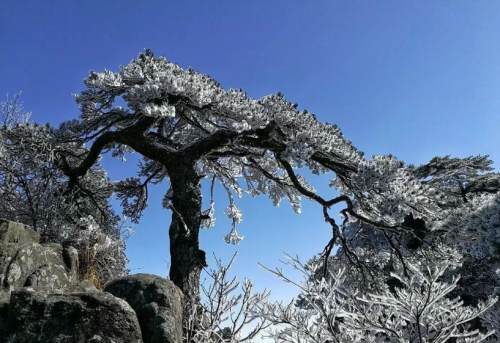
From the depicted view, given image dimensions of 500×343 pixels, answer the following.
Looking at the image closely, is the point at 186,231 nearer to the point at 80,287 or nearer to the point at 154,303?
the point at 80,287

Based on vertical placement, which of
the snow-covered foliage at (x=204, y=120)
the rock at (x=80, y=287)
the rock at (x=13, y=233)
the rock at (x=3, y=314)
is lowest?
the rock at (x=3, y=314)

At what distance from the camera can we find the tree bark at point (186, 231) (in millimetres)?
8227

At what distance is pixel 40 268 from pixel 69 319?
8.10 feet

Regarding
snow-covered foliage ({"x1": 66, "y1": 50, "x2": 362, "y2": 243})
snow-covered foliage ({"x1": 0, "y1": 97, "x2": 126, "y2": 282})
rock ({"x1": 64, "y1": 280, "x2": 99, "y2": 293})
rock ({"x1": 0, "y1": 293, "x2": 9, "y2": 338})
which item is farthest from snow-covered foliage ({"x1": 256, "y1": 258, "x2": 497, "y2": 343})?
snow-covered foliage ({"x1": 0, "y1": 97, "x2": 126, "y2": 282})

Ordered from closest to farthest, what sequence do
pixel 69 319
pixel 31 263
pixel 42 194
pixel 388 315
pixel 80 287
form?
pixel 388 315 → pixel 69 319 → pixel 31 263 → pixel 80 287 → pixel 42 194

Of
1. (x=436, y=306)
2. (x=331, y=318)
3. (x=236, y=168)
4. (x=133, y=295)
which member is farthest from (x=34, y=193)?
(x=436, y=306)

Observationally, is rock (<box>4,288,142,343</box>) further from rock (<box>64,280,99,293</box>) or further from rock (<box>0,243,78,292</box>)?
rock (<box>64,280,99,293</box>)

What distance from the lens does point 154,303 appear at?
17.4 feet

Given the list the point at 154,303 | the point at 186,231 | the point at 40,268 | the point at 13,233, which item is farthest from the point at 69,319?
the point at 186,231

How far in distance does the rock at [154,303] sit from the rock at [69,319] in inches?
16.0

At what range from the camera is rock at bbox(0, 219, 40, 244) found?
6734 mm

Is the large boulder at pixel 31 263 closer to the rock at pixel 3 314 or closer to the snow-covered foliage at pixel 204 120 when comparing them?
the rock at pixel 3 314

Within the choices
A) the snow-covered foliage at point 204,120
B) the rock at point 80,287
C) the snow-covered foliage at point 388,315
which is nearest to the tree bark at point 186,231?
the snow-covered foliage at point 204,120

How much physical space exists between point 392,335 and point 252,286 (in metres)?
2.05
